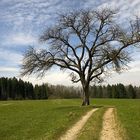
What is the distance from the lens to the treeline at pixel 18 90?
14200 centimetres

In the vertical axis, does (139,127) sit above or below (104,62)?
below

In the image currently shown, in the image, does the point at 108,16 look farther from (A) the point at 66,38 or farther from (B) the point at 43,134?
(B) the point at 43,134

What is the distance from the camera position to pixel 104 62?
46.6 meters

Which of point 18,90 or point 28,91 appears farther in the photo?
point 28,91

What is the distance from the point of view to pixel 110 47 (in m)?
46.6

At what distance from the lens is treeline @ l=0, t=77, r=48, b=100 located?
466ft

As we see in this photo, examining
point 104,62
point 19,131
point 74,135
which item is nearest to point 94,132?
point 74,135

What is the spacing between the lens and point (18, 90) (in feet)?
486

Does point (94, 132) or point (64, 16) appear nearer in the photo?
point (94, 132)

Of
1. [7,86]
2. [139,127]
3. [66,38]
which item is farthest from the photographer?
[7,86]

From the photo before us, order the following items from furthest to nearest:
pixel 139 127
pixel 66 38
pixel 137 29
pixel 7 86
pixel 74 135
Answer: pixel 7 86 → pixel 66 38 → pixel 137 29 → pixel 139 127 → pixel 74 135

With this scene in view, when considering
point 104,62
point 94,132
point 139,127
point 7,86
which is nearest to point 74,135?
point 94,132

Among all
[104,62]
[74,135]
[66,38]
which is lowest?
[74,135]

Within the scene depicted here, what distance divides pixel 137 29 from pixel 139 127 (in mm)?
27548
